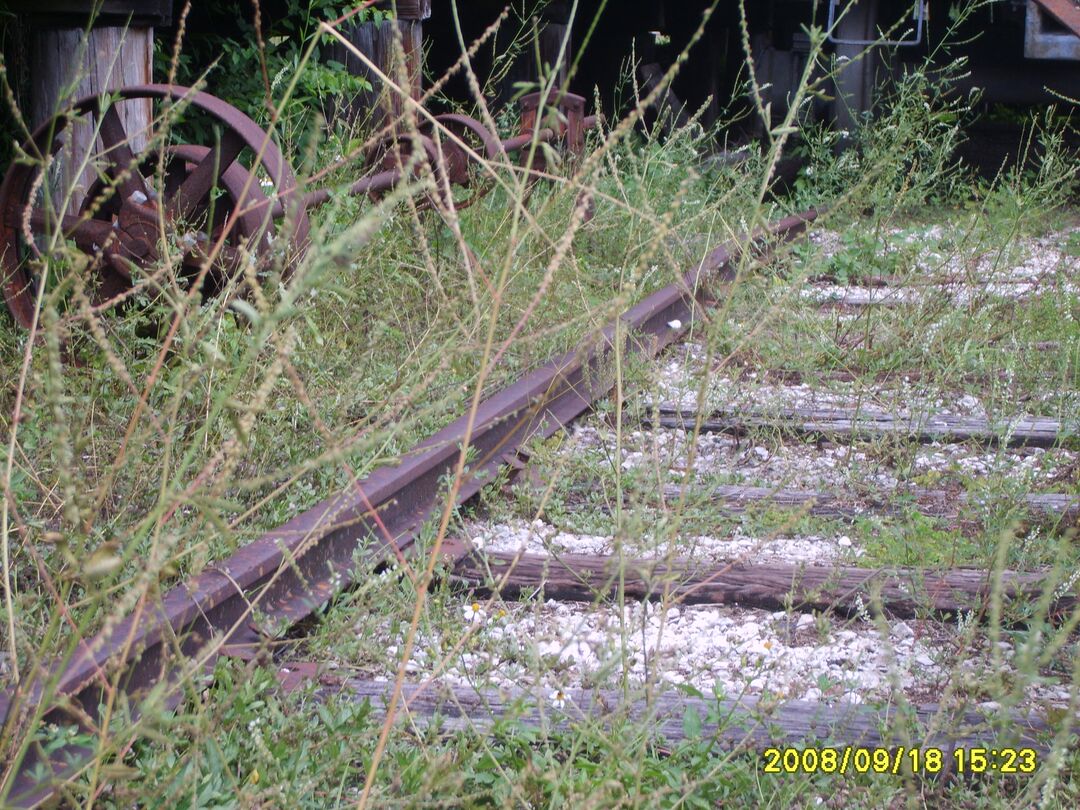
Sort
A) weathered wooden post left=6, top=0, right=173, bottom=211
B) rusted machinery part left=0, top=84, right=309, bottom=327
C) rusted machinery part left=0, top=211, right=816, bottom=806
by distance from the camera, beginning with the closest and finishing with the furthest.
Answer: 1. rusted machinery part left=0, top=211, right=816, bottom=806
2. rusted machinery part left=0, top=84, right=309, bottom=327
3. weathered wooden post left=6, top=0, right=173, bottom=211

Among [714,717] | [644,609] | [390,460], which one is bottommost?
[714,717]

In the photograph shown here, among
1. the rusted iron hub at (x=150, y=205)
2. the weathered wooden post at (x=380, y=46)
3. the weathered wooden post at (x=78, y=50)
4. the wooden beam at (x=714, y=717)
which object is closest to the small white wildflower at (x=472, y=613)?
the wooden beam at (x=714, y=717)

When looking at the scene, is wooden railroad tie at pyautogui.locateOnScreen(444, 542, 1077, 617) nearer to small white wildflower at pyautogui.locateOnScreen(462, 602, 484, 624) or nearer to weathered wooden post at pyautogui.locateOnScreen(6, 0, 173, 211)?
small white wildflower at pyautogui.locateOnScreen(462, 602, 484, 624)

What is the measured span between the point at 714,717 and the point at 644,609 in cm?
27

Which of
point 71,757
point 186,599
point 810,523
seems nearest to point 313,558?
point 186,599

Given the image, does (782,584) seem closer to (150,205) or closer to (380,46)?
(150,205)

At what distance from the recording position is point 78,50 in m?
4.31

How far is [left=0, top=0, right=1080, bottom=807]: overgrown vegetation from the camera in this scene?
150 centimetres

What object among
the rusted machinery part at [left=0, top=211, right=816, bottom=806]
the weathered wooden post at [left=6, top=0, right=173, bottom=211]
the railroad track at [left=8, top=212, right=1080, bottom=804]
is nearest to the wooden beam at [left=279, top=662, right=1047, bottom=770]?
the railroad track at [left=8, top=212, right=1080, bottom=804]

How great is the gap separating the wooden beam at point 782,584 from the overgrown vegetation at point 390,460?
83 millimetres

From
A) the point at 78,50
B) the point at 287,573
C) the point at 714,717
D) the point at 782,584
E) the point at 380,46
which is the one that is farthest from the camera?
the point at 380,46

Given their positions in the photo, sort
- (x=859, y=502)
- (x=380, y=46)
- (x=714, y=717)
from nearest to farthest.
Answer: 1. (x=714, y=717)
2. (x=859, y=502)
3. (x=380, y=46)

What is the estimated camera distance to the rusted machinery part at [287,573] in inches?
64.6
